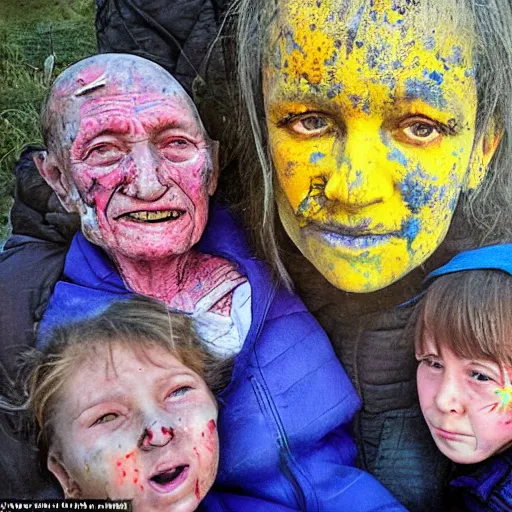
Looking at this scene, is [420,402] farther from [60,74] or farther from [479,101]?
[60,74]

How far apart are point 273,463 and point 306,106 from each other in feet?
2.97

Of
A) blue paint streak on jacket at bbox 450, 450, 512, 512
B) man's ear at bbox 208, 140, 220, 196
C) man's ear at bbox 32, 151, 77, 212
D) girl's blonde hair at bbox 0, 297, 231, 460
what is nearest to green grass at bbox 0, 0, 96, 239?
man's ear at bbox 32, 151, 77, 212

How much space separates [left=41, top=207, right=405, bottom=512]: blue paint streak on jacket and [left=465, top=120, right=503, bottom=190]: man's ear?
0.58 m

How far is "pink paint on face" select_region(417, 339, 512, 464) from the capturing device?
6.35 feet

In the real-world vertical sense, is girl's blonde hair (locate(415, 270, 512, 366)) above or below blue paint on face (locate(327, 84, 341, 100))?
below

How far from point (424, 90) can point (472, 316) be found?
1.84 ft

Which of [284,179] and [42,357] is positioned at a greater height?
[284,179]

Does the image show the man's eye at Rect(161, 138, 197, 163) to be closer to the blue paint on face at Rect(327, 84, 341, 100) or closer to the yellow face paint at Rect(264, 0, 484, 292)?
the yellow face paint at Rect(264, 0, 484, 292)

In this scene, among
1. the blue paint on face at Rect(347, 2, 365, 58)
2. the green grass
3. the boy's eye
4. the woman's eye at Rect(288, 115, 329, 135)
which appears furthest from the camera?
the green grass

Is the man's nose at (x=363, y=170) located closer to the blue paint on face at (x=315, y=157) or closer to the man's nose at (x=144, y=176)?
the blue paint on face at (x=315, y=157)

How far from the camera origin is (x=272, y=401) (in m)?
2.07

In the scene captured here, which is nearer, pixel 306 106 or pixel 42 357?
pixel 306 106

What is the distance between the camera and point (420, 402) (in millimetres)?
2068

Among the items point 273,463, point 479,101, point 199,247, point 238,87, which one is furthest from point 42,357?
point 479,101
